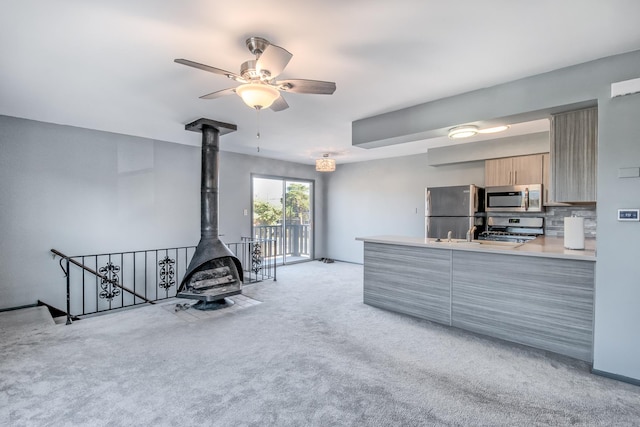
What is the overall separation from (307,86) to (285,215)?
4.95m

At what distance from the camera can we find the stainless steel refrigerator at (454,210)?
5.03 m

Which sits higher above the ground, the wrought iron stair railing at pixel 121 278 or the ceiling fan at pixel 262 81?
the ceiling fan at pixel 262 81

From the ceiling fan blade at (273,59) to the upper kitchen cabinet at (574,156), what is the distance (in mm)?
2478

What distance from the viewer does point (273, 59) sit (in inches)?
73.7

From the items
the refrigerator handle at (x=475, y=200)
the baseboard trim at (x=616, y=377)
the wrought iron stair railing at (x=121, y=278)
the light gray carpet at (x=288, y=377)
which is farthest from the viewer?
the refrigerator handle at (x=475, y=200)

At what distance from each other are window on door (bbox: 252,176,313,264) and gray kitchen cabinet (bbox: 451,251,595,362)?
4302mm

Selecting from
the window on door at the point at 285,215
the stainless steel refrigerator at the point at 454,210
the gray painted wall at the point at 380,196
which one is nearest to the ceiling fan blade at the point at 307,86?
the stainless steel refrigerator at the point at 454,210

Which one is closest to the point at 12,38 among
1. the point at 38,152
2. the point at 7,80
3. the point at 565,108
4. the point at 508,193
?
the point at 7,80

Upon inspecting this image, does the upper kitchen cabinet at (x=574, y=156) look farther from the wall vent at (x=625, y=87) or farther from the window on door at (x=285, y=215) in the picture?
the window on door at (x=285, y=215)

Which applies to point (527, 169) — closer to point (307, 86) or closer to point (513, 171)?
point (513, 171)

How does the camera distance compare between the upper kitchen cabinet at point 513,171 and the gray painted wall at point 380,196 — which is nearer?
the upper kitchen cabinet at point 513,171

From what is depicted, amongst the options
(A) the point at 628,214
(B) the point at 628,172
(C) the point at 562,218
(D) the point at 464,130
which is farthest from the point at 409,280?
(C) the point at 562,218

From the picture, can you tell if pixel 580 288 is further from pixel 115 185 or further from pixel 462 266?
pixel 115 185

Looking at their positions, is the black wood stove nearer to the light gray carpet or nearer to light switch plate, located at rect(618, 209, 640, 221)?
the light gray carpet
